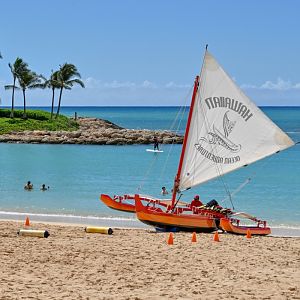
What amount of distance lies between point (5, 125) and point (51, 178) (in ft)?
144

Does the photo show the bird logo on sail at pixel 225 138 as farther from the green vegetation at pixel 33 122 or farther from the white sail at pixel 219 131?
the green vegetation at pixel 33 122

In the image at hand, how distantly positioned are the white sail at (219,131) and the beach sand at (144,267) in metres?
4.18

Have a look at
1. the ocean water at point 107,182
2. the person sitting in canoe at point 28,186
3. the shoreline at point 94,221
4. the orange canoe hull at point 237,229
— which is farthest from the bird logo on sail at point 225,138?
the person sitting in canoe at point 28,186

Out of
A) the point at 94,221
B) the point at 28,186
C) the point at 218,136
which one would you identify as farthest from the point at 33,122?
the point at 218,136

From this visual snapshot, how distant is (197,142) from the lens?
27891mm

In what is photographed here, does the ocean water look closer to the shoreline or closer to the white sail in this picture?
the shoreline

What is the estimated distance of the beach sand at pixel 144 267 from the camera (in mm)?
14781

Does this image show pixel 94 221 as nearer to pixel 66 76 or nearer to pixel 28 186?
pixel 28 186

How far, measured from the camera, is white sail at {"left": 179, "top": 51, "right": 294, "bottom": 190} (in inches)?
1081

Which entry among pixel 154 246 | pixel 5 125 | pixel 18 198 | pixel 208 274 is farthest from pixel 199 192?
pixel 5 125

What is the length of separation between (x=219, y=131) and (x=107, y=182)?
22.6 metres

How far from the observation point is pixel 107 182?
49.4m

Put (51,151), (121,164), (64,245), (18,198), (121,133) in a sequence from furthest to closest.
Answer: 1. (121,133)
2. (51,151)
3. (121,164)
4. (18,198)
5. (64,245)

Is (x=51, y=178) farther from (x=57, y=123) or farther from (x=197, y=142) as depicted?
(x=57, y=123)
